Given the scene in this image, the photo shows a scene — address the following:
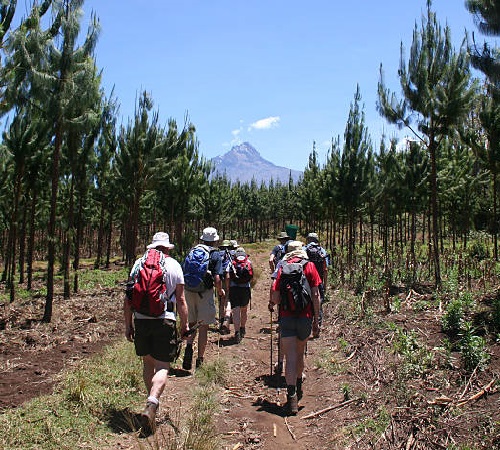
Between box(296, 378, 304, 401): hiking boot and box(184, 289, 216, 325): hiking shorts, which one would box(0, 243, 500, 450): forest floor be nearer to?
box(296, 378, 304, 401): hiking boot

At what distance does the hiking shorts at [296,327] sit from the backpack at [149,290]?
5.07 feet

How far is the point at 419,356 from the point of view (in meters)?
6.01

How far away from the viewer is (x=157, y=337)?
4.73 metres

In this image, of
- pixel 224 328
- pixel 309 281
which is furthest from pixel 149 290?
pixel 224 328

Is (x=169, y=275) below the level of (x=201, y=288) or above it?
above

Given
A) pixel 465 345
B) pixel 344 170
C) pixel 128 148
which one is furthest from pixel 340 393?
pixel 128 148

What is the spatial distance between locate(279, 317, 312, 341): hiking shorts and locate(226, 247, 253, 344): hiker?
3163mm

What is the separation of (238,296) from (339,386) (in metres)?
3.00

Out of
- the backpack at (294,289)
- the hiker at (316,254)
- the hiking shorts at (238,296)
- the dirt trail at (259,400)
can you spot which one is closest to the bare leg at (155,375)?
the dirt trail at (259,400)

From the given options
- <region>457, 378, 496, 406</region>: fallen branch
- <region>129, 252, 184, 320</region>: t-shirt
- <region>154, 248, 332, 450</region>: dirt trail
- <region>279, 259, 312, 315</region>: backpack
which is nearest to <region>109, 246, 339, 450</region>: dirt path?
<region>154, 248, 332, 450</region>: dirt trail

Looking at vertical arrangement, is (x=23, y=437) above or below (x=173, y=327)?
below

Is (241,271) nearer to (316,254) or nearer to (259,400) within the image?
(316,254)

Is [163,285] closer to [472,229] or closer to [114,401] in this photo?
[114,401]

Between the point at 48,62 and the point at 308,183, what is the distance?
2455cm
